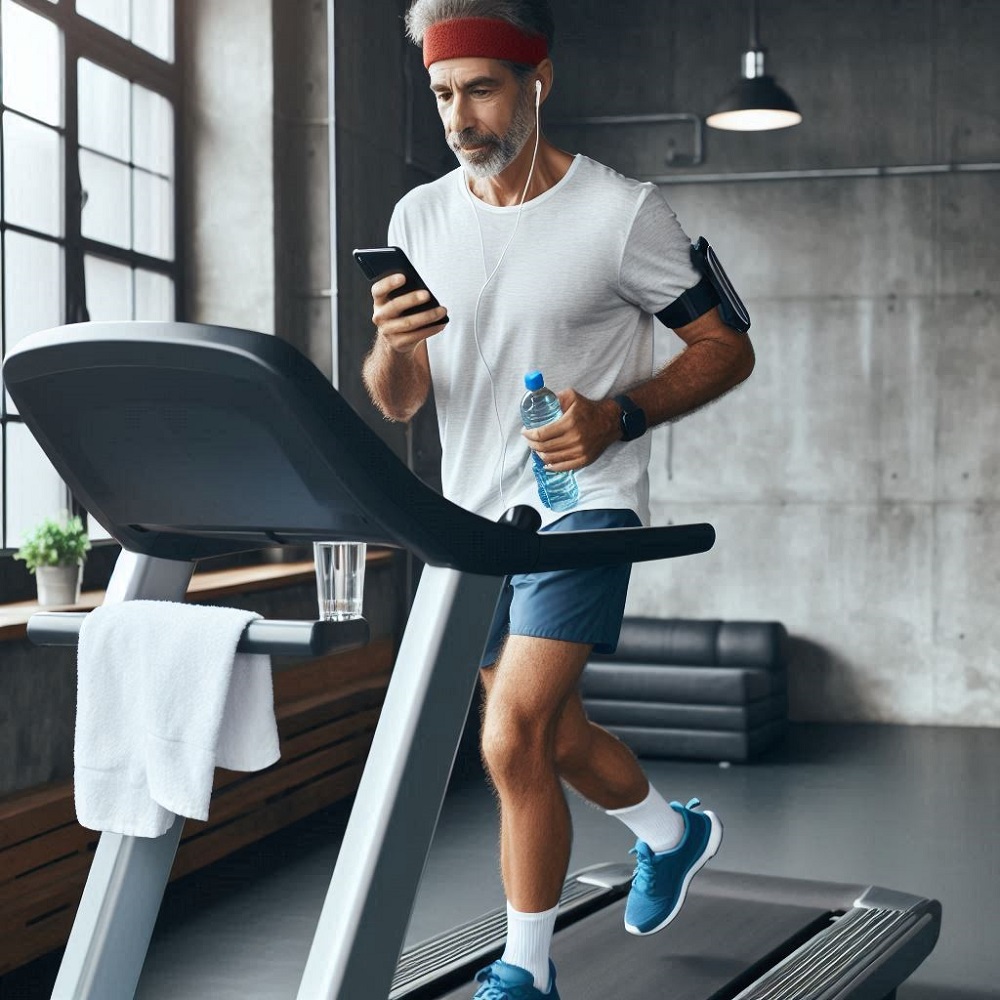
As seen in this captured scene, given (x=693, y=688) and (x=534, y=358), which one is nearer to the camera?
(x=534, y=358)

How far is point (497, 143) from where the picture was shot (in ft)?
6.91

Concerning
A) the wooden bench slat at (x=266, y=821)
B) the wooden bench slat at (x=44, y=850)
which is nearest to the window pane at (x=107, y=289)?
the wooden bench slat at (x=266, y=821)

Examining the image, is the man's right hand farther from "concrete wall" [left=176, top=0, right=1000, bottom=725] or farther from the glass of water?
"concrete wall" [left=176, top=0, right=1000, bottom=725]

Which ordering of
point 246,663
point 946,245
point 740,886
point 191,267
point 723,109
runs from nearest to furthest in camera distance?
point 246,663 < point 740,886 < point 191,267 < point 723,109 < point 946,245

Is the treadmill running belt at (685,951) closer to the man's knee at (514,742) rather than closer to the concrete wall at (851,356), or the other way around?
the man's knee at (514,742)

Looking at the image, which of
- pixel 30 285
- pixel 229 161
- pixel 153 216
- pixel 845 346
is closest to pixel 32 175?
pixel 30 285

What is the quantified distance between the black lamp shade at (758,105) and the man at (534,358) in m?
3.37

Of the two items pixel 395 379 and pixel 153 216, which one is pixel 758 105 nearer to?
pixel 153 216

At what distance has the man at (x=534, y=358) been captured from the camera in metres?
2.09

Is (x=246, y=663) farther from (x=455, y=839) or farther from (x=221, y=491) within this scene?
(x=455, y=839)

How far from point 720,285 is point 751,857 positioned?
7.83 feet

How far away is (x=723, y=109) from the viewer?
5.53 metres

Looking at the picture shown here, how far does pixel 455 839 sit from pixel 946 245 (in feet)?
12.1

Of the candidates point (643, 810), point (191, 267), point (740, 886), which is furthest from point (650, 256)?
point (191, 267)
